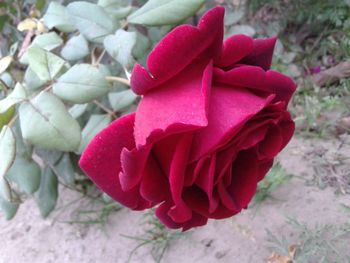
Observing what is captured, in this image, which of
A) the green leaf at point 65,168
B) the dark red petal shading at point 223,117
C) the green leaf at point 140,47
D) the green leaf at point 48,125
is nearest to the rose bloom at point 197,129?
the dark red petal shading at point 223,117

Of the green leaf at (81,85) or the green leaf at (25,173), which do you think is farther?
the green leaf at (25,173)

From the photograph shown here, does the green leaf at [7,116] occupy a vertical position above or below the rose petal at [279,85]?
below

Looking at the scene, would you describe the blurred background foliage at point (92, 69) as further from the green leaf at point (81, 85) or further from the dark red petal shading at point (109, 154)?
the dark red petal shading at point (109, 154)

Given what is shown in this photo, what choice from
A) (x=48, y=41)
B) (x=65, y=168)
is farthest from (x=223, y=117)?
(x=65, y=168)

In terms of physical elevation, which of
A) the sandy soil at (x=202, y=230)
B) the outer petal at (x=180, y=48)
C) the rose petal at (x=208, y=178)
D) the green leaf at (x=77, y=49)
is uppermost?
the outer petal at (x=180, y=48)

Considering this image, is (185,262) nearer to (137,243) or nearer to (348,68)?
(137,243)

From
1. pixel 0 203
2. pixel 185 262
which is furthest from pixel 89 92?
pixel 185 262

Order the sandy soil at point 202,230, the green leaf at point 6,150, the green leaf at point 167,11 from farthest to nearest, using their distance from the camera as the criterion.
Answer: the sandy soil at point 202,230 < the green leaf at point 167,11 < the green leaf at point 6,150

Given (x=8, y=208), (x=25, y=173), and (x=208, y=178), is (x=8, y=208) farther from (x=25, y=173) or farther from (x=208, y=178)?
(x=208, y=178)
